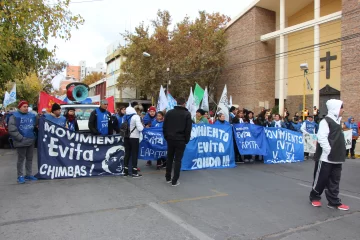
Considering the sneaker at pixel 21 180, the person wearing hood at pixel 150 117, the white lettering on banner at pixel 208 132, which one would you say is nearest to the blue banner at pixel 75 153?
the sneaker at pixel 21 180

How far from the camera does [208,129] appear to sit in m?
8.82

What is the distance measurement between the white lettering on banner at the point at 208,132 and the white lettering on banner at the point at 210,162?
23.9 inches

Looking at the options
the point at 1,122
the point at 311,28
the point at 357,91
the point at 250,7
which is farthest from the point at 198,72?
the point at 1,122

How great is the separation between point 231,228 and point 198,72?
1043 inches

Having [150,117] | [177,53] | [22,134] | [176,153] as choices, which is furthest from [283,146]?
[177,53]

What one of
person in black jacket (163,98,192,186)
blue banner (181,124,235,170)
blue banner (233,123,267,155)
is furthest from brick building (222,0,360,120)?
person in black jacket (163,98,192,186)

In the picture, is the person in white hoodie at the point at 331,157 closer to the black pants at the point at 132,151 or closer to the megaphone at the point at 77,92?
the black pants at the point at 132,151

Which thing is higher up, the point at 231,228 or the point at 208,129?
the point at 208,129

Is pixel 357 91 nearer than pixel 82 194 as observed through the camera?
No

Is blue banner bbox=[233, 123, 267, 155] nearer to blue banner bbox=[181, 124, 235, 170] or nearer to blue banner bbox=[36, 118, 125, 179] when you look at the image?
blue banner bbox=[181, 124, 235, 170]

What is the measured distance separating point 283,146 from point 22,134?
8019 millimetres

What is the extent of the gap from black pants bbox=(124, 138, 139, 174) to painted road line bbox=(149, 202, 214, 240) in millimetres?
2186

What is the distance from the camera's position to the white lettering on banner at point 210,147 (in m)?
8.63

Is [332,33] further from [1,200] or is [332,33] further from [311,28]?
[1,200]
